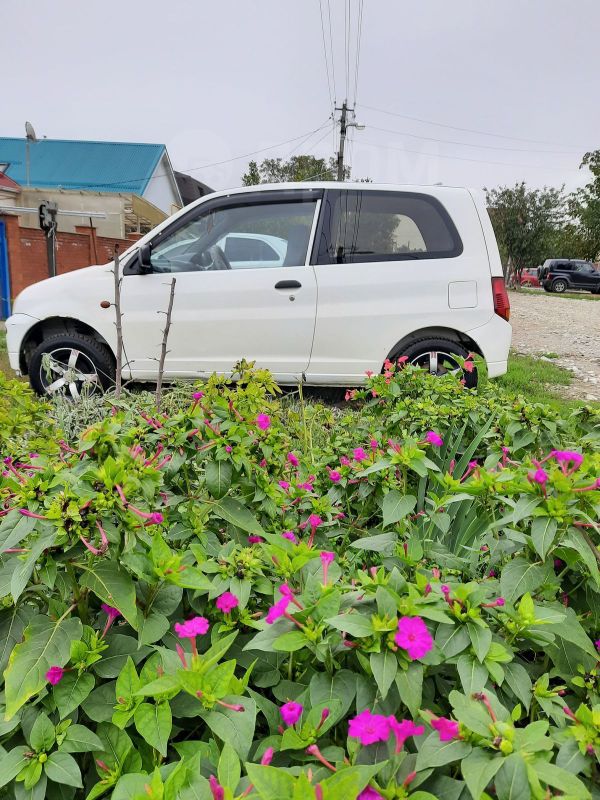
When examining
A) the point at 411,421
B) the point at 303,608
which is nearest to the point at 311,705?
the point at 303,608

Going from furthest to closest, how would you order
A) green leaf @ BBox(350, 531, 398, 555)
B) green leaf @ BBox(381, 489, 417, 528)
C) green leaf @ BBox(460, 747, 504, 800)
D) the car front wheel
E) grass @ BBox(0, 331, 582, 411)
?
the car front wheel < grass @ BBox(0, 331, 582, 411) < green leaf @ BBox(381, 489, 417, 528) < green leaf @ BBox(350, 531, 398, 555) < green leaf @ BBox(460, 747, 504, 800)

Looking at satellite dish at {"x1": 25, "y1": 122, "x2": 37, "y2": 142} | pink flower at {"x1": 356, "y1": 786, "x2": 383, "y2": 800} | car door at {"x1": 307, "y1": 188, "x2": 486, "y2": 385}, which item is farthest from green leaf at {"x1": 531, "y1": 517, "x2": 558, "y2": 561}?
satellite dish at {"x1": 25, "y1": 122, "x2": 37, "y2": 142}

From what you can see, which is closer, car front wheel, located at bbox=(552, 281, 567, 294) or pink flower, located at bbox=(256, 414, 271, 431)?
pink flower, located at bbox=(256, 414, 271, 431)

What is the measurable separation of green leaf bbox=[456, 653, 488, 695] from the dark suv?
109 ft

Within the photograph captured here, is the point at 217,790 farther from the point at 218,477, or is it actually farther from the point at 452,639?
the point at 218,477

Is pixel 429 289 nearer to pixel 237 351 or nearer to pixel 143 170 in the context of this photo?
pixel 237 351

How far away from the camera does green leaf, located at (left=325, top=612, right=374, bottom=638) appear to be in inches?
30.5

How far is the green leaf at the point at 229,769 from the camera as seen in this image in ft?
2.28

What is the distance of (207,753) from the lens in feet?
2.71

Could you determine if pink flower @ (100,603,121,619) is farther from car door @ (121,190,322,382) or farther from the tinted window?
the tinted window

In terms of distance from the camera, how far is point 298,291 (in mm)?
4469

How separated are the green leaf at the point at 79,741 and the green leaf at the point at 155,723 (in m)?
0.07

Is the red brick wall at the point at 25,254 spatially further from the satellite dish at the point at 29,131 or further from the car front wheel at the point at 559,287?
the car front wheel at the point at 559,287

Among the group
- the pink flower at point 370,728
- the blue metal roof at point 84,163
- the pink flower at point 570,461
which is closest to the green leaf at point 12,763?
the pink flower at point 370,728
